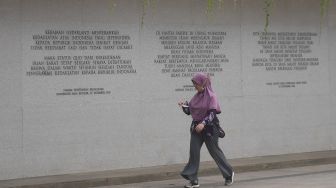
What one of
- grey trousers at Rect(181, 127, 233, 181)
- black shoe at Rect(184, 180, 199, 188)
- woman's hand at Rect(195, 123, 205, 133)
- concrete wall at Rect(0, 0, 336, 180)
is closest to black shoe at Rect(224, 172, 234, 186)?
grey trousers at Rect(181, 127, 233, 181)

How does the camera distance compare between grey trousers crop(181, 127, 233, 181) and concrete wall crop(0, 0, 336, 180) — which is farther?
concrete wall crop(0, 0, 336, 180)

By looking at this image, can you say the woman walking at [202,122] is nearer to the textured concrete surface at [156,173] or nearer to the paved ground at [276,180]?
the paved ground at [276,180]

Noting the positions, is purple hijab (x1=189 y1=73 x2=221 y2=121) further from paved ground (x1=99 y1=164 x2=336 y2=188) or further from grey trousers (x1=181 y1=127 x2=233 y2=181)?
paved ground (x1=99 y1=164 x2=336 y2=188)

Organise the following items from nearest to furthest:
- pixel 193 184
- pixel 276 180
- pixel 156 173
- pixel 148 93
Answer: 1. pixel 193 184
2. pixel 276 180
3. pixel 156 173
4. pixel 148 93

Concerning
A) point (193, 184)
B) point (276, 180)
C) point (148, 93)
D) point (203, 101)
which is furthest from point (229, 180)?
point (148, 93)

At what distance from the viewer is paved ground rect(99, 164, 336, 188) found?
33.8ft

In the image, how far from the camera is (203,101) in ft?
33.1

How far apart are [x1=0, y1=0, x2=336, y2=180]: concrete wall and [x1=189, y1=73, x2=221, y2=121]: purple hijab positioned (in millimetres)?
2047

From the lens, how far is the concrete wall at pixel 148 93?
36.1 feet

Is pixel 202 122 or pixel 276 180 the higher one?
pixel 202 122

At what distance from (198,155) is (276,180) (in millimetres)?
1527

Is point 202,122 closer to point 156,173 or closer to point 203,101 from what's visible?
point 203,101

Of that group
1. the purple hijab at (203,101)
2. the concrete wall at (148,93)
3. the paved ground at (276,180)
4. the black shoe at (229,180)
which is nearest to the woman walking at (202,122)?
the purple hijab at (203,101)

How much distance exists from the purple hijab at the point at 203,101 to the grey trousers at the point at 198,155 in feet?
0.92
